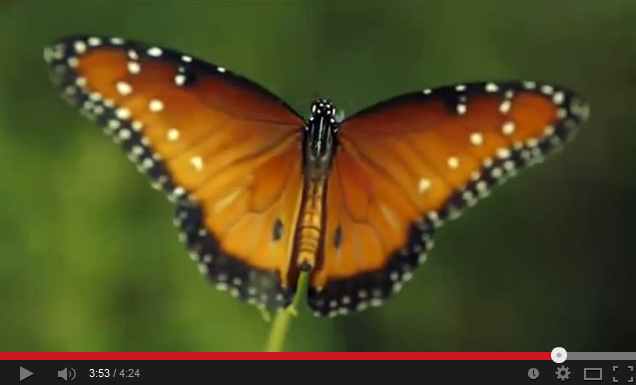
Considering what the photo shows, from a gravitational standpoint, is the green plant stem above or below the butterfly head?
below

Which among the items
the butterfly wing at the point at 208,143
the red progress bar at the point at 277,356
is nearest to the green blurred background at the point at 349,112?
the red progress bar at the point at 277,356

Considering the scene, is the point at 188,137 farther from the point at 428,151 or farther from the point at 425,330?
the point at 425,330

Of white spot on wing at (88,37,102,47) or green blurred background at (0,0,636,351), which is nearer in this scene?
white spot on wing at (88,37,102,47)

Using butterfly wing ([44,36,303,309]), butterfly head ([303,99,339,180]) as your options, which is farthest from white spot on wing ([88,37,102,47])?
A: butterfly head ([303,99,339,180])

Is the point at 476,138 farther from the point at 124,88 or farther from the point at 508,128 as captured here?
the point at 124,88

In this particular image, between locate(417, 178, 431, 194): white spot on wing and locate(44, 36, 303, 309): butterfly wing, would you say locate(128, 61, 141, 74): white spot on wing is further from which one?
locate(417, 178, 431, 194): white spot on wing
